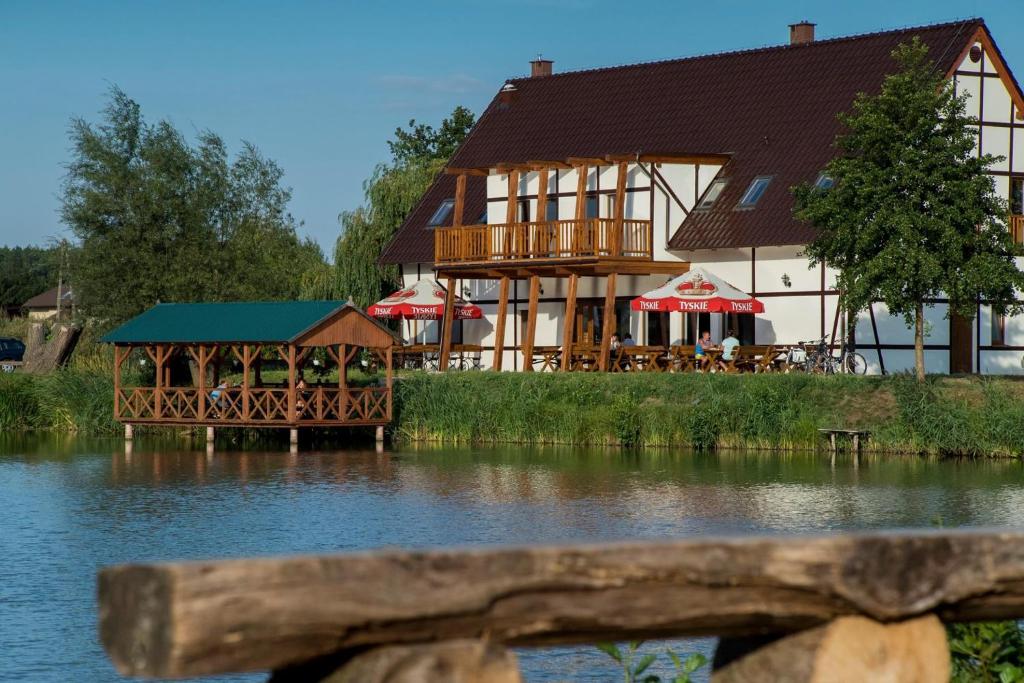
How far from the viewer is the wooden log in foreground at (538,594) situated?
3158 mm

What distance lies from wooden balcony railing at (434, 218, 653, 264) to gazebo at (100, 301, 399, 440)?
5.85 metres

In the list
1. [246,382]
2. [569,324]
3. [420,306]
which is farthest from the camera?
[420,306]

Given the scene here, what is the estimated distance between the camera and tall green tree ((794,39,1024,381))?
32.2 metres

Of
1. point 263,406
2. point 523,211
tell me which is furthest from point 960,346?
point 263,406

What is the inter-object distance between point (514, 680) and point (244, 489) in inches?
927

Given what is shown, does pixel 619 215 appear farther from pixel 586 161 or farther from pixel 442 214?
pixel 442 214

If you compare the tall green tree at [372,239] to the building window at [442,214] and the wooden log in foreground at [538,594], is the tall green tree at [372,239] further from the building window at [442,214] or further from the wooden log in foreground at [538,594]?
the wooden log in foreground at [538,594]

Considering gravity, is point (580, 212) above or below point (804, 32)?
below

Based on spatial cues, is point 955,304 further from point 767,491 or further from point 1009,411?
point 767,491

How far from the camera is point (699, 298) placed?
3688 centimetres

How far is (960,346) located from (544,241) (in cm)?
1022

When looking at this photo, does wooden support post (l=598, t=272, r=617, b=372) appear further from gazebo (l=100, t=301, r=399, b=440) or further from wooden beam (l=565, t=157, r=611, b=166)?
gazebo (l=100, t=301, r=399, b=440)

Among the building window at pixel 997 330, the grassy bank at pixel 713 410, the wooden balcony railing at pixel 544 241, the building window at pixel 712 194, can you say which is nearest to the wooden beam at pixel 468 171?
the wooden balcony railing at pixel 544 241

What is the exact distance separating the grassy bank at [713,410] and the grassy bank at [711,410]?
2cm
